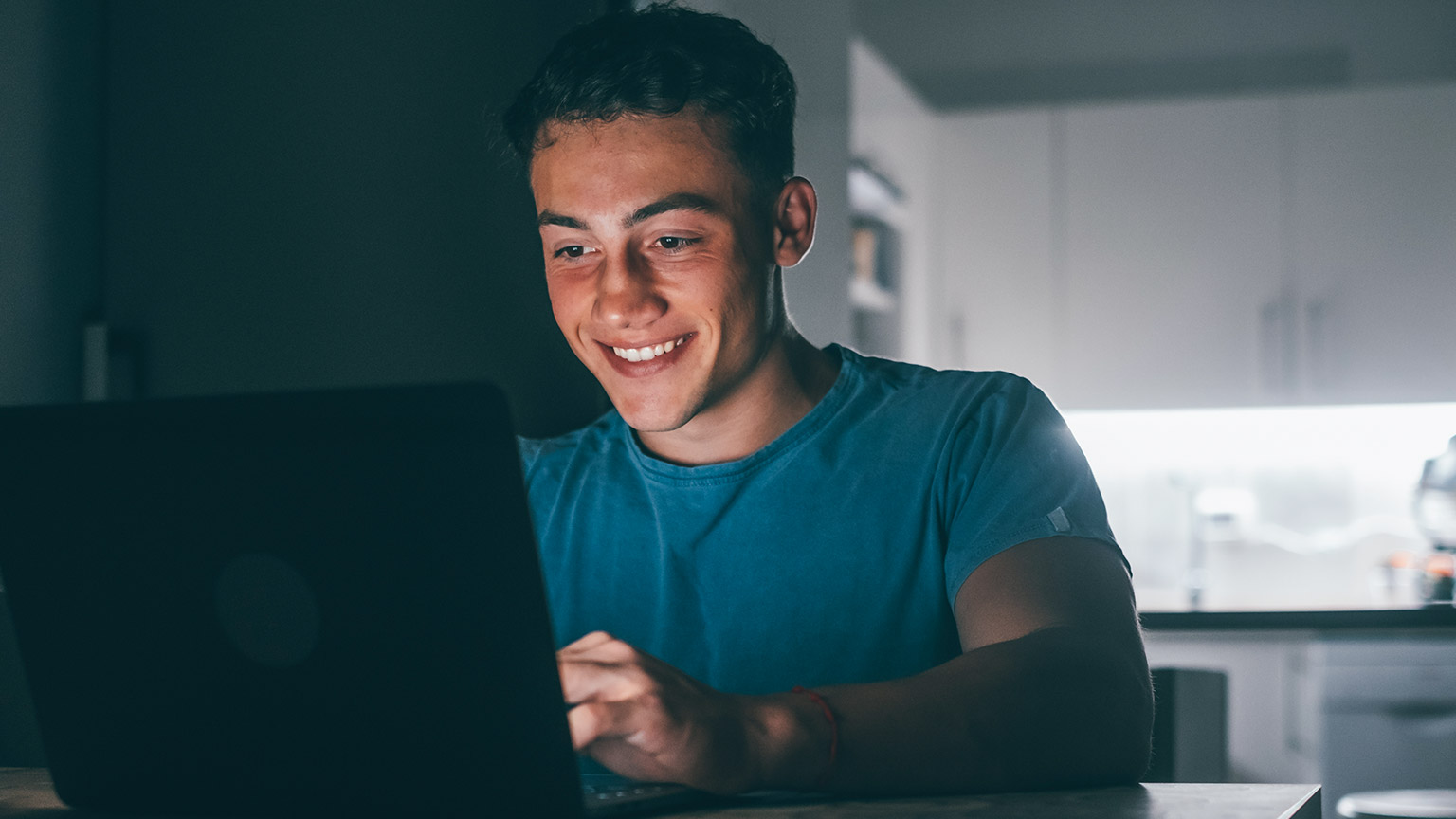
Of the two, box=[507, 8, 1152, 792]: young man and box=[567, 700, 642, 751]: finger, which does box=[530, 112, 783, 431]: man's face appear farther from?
box=[567, 700, 642, 751]: finger

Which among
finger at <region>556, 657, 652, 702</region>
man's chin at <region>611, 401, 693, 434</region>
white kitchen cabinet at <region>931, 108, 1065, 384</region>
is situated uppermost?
white kitchen cabinet at <region>931, 108, 1065, 384</region>

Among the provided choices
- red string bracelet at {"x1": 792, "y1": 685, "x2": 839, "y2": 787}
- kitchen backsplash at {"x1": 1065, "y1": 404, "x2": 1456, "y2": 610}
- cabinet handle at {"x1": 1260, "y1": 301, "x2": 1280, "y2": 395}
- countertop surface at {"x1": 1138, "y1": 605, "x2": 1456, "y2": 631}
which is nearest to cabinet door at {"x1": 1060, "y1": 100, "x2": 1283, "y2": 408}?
cabinet handle at {"x1": 1260, "y1": 301, "x2": 1280, "y2": 395}

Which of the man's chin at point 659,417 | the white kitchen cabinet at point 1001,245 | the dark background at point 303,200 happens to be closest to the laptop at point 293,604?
the man's chin at point 659,417

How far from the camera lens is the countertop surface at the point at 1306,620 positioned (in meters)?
2.77

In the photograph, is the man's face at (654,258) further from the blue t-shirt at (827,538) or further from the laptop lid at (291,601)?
the laptop lid at (291,601)

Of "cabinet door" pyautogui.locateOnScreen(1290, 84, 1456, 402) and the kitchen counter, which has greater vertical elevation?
"cabinet door" pyautogui.locateOnScreen(1290, 84, 1456, 402)

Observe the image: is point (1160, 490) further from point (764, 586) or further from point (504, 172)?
point (764, 586)

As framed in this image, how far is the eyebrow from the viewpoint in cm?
110

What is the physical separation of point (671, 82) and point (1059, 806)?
74 cm

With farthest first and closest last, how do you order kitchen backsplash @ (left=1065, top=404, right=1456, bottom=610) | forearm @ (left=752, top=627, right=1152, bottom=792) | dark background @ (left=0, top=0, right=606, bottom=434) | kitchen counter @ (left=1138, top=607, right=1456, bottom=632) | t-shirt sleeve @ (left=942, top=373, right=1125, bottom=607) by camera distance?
kitchen backsplash @ (left=1065, top=404, right=1456, bottom=610)
kitchen counter @ (left=1138, top=607, right=1456, bottom=632)
dark background @ (left=0, top=0, right=606, bottom=434)
t-shirt sleeve @ (left=942, top=373, right=1125, bottom=607)
forearm @ (left=752, top=627, right=1152, bottom=792)

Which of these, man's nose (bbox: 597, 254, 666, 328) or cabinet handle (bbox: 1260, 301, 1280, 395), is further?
cabinet handle (bbox: 1260, 301, 1280, 395)

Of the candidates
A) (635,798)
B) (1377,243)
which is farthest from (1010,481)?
(1377,243)

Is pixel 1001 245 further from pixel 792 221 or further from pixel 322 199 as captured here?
pixel 792 221

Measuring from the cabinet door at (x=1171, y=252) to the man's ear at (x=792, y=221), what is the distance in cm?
225
